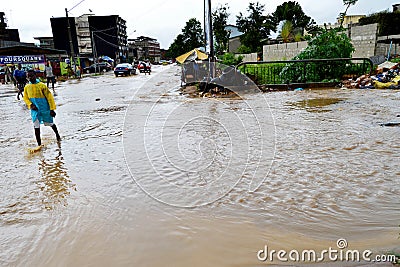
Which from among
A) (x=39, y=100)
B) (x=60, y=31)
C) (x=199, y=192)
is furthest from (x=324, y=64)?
(x=60, y=31)

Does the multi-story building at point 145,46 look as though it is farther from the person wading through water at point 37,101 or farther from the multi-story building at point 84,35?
the person wading through water at point 37,101

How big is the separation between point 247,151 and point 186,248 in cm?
275

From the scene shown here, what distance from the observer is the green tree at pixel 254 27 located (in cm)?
3581

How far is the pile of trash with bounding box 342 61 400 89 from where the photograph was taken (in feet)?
38.5

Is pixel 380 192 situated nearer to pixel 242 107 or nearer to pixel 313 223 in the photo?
pixel 313 223

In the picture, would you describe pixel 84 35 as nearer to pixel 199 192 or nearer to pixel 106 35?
pixel 106 35

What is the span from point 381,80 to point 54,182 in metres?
12.3

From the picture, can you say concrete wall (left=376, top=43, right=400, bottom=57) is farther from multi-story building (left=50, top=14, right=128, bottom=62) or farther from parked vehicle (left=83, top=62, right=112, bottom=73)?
multi-story building (left=50, top=14, right=128, bottom=62)

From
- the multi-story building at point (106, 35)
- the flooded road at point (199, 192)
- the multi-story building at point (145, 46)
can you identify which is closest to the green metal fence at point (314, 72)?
the flooded road at point (199, 192)

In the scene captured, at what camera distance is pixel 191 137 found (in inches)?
245

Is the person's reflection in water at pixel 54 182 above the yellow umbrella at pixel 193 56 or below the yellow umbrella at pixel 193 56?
below

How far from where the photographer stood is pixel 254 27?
40531mm

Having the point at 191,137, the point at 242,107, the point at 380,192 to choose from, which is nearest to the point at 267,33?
the point at 242,107

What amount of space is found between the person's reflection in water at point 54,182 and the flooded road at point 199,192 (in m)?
0.02
